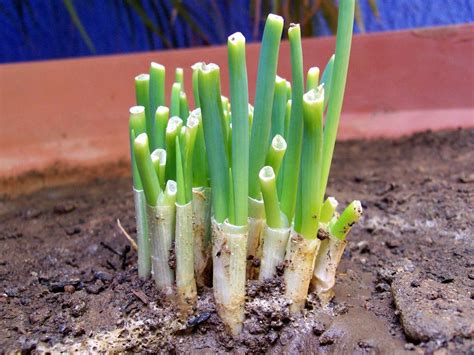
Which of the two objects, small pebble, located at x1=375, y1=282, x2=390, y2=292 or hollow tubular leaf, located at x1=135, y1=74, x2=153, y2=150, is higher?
hollow tubular leaf, located at x1=135, y1=74, x2=153, y2=150

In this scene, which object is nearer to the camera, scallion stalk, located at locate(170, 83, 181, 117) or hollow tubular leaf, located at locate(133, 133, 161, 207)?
hollow tubular leaf, located at locate(133, 133, 161, 207)

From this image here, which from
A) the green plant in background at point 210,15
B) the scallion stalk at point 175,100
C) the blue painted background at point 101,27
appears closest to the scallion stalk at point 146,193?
the scallion stalk at point 175,100

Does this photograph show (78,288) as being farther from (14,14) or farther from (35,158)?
(14,14)

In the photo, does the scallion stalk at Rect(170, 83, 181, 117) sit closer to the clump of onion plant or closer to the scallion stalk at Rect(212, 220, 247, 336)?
the clump of onion plant

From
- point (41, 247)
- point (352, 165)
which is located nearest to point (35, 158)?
point (41, 247)

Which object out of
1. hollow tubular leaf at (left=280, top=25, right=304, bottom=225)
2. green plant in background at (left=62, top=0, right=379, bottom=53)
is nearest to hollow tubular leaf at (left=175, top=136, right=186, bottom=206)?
hollow tubular leaf at (left=280, top=25, right=304, bottom=225)

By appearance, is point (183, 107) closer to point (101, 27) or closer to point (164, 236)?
point (164, 236)
